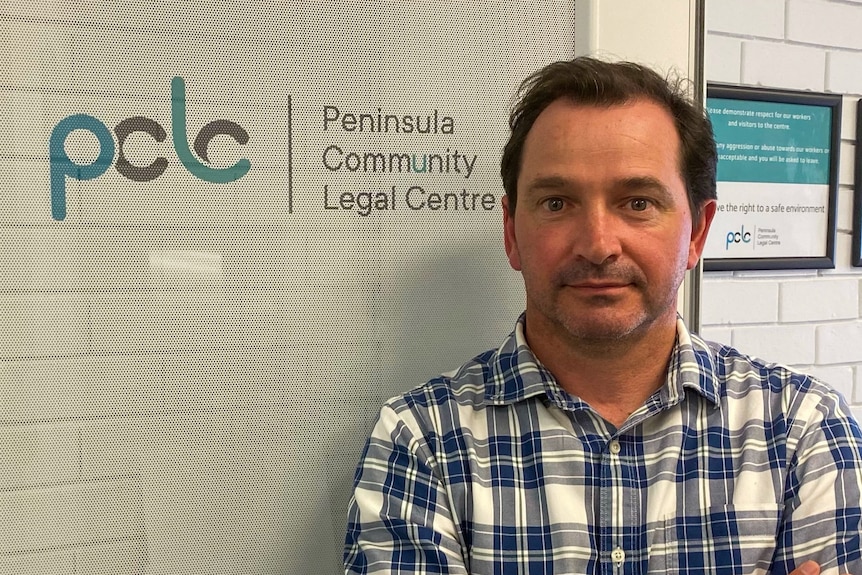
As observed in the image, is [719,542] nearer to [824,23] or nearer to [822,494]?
[822,494]

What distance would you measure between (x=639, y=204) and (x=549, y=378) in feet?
0.83

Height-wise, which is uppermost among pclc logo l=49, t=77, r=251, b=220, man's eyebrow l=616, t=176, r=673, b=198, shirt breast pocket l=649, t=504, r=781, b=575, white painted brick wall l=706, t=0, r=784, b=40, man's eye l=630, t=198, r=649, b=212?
white painted brick wall l=706, t=0, r=784, b=40

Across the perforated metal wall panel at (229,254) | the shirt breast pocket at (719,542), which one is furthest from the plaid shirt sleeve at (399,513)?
the shirt breast pocket at (719,542)

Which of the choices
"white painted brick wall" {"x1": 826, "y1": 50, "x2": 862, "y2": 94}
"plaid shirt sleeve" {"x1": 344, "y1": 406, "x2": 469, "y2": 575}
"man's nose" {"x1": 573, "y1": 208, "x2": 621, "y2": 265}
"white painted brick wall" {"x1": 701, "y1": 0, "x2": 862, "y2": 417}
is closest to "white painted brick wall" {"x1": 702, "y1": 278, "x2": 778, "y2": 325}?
"white painted brick wall" {"x1": 701, "y1": 0, "x2": 862, "y2": 417}

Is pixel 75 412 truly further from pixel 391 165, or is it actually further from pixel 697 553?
pixel 697 553

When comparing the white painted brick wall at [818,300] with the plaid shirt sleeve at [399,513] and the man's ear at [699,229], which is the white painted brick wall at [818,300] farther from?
the plaid shirt sleeve at [399,513]

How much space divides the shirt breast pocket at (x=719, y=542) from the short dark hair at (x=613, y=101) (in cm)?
42

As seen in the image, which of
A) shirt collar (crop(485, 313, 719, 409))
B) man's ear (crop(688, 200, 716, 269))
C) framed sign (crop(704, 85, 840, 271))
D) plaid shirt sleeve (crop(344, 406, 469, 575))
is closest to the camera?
plaid shirt sleeve (crop(344, 406, 469, 575))

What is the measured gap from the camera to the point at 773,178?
1582mm

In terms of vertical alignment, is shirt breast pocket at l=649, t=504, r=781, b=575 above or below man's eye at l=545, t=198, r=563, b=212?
below

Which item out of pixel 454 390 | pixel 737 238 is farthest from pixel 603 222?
pixel 737 238

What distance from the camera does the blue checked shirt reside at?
88cm

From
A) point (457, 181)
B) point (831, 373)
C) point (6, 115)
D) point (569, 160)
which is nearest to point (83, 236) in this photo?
point (6, 115)

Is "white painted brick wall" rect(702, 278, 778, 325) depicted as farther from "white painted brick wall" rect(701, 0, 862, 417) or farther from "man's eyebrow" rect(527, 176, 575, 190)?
"man's eyebrow" rect(527, 176, 575, 190)
